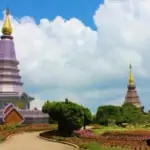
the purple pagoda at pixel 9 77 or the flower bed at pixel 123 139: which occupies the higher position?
the purple pagoda at pixel 9 77

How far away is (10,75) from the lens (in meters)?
78.5

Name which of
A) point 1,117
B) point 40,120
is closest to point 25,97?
point 40,120

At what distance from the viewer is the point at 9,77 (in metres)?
78.4

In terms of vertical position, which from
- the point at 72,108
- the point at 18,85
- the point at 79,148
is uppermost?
the point at 18,85

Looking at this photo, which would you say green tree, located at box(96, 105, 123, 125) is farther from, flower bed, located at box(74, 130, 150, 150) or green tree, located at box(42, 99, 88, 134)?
green tree, located at box(42, 99, 88, 134)

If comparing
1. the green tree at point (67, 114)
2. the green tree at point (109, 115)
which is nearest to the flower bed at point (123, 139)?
the green tree at point (67, 114)

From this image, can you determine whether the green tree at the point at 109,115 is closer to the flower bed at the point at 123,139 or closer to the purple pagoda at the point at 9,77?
the purple pagoda at the point at 9,77

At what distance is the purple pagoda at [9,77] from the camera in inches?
3009

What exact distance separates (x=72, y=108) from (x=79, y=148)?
502 inches

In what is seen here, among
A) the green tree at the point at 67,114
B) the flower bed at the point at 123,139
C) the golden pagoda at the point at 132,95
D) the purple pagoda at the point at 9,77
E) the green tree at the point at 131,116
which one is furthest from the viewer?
the golden pagoda at the point at 132,95

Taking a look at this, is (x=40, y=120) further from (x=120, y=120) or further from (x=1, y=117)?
(x=120, y=120)

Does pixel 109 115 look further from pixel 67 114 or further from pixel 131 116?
pixel 67 114

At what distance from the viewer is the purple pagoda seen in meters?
76.4

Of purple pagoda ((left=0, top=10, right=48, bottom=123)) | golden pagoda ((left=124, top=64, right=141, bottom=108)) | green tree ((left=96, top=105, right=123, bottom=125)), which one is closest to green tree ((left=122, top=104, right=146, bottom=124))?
green tree ((left=96, top=105, right=123, bottom=125))
